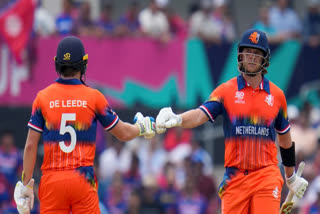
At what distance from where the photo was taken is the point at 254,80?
825 cm

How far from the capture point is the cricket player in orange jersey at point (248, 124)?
8039mm

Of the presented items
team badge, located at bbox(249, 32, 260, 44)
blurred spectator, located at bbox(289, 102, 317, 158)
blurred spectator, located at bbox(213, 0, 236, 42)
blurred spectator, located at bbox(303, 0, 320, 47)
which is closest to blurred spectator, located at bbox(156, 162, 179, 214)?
blurred spectator, located at bbox(289, 102, 317, 158)

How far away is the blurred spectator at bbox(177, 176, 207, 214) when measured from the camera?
45.9 feet

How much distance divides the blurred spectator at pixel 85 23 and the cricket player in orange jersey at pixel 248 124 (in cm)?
803

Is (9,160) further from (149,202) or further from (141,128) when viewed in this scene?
(141,128)

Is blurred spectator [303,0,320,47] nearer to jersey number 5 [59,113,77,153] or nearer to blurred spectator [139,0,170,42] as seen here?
blurred spectator [139,0,170,42]

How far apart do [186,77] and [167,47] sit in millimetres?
758

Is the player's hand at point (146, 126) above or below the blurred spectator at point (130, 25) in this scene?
below

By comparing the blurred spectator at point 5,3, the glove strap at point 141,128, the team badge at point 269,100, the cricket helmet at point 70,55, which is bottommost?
the glove strap at point 141,128

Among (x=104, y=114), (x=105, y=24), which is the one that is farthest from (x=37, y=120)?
(x=105, y=24)

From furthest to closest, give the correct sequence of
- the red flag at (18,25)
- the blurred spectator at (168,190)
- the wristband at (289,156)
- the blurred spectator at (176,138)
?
the blurred spectator at (176,138)
the red flag at (18,25)
the blurred spectator at (168,190)
the wristband at (289,156)

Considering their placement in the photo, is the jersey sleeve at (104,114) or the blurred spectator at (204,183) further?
the blurred spectator at (204,183)

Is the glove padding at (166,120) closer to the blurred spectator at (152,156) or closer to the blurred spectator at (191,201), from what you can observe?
the blurred spectator at (191,201)

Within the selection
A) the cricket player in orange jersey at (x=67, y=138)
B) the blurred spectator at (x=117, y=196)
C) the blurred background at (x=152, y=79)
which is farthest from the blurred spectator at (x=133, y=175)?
the cricket player in orange jersey at (x=67, y=138)
